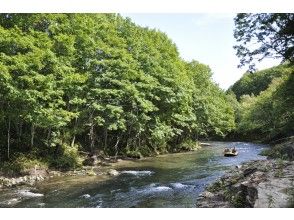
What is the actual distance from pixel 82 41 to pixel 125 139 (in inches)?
513

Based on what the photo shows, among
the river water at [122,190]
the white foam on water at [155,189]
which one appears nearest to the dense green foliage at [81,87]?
the river water at [122,190]

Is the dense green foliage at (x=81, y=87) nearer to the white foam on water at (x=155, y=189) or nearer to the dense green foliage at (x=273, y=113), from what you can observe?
the white foam on water at (x=155, y=189)

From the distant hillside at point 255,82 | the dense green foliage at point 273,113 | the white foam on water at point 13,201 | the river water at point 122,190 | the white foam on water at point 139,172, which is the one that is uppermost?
the distant hillside at point 255,82

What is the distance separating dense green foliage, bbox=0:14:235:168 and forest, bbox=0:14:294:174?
0.06m

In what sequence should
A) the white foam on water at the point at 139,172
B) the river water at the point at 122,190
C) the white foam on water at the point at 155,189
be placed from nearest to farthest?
1. the river water at the point at 122,190
2. the white foam on water at the point at 155,189
3. the white foam on water at the point at 139,172

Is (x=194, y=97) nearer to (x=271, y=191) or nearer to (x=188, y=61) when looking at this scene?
(x=188, y=61)

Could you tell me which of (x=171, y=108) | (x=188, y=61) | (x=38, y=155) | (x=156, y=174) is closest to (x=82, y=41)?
(x=38, y=155)

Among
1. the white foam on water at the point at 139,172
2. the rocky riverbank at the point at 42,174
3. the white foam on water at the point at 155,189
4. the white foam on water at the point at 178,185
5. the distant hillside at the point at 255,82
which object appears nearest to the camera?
the white foam on water at the point at 155,189

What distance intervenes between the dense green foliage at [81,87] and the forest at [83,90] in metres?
0.06

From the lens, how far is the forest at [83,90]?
24375mm

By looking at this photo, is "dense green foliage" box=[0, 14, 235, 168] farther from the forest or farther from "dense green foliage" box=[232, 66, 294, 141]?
"dense green foliage" box=[232, 66, 294, 141]

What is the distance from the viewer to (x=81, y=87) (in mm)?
28859

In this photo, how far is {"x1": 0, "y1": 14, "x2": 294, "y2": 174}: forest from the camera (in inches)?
960

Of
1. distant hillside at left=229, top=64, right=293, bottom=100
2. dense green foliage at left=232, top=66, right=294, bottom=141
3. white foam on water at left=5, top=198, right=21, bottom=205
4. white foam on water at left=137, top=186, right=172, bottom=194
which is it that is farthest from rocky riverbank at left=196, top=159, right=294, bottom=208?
distant hillside at left=229, top=64, right=293, bottom=100
